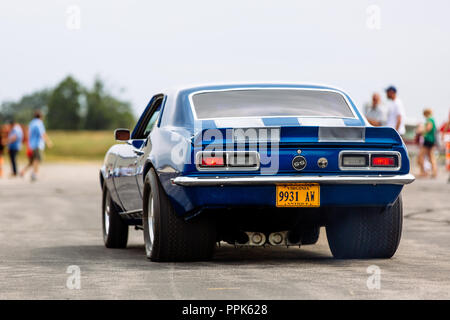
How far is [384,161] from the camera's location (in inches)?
300

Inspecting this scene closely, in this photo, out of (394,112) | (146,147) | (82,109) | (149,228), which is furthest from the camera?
(82,109)

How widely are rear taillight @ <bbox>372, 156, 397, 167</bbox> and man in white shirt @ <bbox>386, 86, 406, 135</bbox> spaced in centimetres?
1097

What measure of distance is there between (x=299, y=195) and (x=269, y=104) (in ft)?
4.19

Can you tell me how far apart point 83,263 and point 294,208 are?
1.81 meters

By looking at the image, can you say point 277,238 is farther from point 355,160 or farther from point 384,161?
point 384,161

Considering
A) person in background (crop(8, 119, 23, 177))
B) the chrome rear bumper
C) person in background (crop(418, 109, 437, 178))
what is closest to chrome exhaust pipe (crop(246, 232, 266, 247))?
the chrome rear bumper

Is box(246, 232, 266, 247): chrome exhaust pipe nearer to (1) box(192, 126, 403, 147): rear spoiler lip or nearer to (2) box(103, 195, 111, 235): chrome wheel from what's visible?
(1) box(192, 126, 403, 147): rear spoiler lip

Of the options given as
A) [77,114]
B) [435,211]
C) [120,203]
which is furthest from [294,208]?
[77,114]

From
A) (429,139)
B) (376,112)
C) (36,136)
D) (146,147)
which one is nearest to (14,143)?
(36,136)

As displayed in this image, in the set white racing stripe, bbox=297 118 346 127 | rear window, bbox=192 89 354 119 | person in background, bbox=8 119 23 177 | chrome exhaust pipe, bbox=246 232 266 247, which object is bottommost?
person in background, bbox=8 119 23 177

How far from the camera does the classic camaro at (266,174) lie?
24.1 ft

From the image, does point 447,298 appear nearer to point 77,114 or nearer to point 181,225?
point 181,225

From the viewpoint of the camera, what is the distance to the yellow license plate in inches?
292

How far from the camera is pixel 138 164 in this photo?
8836 mm
